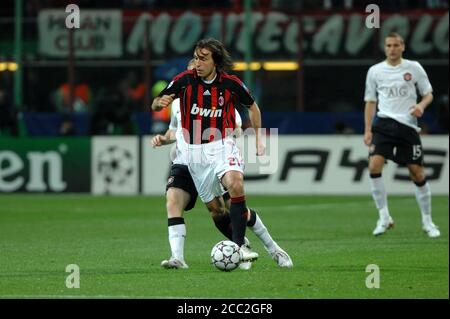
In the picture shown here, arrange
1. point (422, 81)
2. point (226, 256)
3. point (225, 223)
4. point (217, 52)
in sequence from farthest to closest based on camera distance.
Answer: point (422, 81)
point (225, 223)
point (217, 52)
point (226, 256)

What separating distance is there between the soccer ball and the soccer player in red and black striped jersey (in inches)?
9.9

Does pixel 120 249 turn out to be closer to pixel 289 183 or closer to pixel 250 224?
pixel 250 224

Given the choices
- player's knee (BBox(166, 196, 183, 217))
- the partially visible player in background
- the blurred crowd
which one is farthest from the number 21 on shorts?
the blurred crowd

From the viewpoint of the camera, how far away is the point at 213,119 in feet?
36.5

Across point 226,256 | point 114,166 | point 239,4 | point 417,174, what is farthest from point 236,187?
point 239,4

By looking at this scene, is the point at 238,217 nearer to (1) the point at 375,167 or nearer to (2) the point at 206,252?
(2) the point at 206,252

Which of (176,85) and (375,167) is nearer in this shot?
(176,85)

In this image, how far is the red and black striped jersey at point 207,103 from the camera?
11133mm

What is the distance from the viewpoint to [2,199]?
2219cm

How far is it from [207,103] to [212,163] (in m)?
0.51

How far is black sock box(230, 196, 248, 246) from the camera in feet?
36.1

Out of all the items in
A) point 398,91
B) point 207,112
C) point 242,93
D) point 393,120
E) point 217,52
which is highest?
point 217,52

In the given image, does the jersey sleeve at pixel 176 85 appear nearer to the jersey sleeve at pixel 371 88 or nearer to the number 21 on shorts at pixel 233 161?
the number 21 on shorts at pixel 233 161

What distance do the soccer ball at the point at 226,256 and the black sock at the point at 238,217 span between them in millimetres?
226
